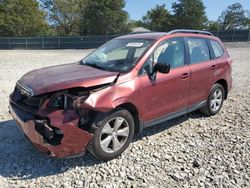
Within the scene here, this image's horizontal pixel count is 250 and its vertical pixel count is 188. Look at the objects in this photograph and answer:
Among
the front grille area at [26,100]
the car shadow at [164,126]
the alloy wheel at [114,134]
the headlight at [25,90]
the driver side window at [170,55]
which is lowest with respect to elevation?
the car shadow at [164,126]

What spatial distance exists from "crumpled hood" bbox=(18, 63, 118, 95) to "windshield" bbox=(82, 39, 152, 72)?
268 mm

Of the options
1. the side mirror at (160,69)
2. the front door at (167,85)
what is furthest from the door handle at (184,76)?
the side mirror at (160,69)

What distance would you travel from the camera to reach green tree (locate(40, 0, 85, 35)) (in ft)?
143

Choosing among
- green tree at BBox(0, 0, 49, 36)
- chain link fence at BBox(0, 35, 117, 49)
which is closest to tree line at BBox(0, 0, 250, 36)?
green tree at BBox(0, 0, 49, 36)

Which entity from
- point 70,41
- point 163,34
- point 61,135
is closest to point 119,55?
point 163,34

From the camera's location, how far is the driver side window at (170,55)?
13.7 feet

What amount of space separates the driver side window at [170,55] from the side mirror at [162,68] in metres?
0.09

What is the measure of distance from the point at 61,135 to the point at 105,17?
121 ft

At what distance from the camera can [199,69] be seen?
4.95 meters

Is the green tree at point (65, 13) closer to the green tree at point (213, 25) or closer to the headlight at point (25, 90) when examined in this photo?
the green tree at point (213, 25)

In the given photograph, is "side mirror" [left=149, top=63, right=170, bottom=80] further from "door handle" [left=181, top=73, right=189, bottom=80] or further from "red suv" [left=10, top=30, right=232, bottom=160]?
"door handle" [left=181, top=73, right=189, bottom=80]

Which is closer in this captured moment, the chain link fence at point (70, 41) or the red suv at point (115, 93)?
the red suv at point (115, 93)

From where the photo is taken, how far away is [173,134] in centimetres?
472

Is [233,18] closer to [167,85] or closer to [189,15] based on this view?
[189,15]
